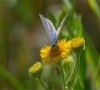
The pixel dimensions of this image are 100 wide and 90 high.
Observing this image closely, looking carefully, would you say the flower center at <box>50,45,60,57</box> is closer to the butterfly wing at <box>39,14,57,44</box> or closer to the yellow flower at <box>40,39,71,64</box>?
the yellow flower at <box>40,39,71,64</box>

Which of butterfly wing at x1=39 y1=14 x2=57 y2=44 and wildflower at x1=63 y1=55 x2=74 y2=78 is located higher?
butterfly wing at x1=39 y1=14 x2=57 y2=44

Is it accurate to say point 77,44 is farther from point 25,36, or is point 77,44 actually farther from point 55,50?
point 25,36

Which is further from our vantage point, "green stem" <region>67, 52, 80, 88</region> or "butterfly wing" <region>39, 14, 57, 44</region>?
"green stem" <region>67, 52, 80, 88</region>

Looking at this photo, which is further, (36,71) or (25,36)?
(25,36)

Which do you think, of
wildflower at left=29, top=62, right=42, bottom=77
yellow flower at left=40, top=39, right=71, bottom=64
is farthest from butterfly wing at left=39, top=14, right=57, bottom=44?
wildflower at left=29, top=62, right=42, bottom=77

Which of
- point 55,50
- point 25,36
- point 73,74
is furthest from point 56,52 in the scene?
point 25,36

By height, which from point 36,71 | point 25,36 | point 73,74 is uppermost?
point 25,36

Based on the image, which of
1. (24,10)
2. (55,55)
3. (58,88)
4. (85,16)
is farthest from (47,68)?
(55,55)

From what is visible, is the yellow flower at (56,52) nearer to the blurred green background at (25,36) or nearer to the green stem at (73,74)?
the green stem at (73,74)
